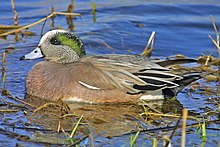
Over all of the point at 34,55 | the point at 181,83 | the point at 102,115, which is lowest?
the point at 102,115

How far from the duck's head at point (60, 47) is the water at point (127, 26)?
461 mm

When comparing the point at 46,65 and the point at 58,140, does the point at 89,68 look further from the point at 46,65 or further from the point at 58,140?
the point at 58,140

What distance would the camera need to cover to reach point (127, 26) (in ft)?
33.9

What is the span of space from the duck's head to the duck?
0.24 meters

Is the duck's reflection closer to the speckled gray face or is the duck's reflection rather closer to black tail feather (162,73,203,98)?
black tail feather (162,73,203,98)

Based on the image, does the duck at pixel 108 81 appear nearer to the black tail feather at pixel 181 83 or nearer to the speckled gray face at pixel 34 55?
the black tail feather at pixel 181 83

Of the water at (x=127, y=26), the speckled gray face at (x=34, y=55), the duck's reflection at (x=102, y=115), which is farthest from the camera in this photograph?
the water at (x=127, y=26)

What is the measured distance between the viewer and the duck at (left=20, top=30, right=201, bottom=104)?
22.8ft

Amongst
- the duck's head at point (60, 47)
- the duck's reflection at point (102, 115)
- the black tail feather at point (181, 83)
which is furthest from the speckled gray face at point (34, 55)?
the black tail feather at point (181, 83)

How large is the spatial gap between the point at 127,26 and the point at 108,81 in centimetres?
345

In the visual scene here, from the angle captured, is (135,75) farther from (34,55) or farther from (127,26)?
(127,26)

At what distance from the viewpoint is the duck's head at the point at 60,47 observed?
744cm

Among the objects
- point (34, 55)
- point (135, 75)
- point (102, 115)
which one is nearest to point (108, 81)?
point (135, 75)

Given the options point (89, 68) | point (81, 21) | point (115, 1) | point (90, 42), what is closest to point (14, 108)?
point (89, 68)
